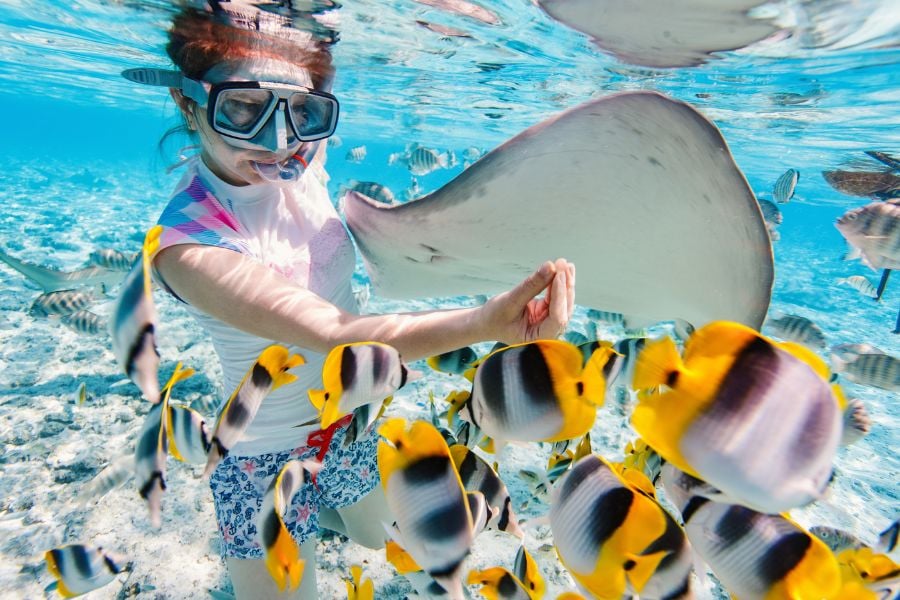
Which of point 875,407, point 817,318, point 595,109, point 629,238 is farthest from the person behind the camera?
point 817,318

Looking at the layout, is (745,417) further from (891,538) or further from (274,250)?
(891,538)

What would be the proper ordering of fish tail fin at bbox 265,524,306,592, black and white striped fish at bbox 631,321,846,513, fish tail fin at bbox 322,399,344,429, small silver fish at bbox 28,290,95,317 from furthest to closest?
small silver fish at bbox 28,290,95,317
fish tail fin at bbox 265,524,306,592
fish tail fin at bbox 322,399,344,429
black and white striped fish at bbox 631,321,846,513

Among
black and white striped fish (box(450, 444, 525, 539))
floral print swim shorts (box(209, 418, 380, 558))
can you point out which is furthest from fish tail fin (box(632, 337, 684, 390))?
floral print swim shorts (box(209, 418, 380, 558))

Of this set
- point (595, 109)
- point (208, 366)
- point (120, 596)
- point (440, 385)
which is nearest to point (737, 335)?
point (595, 109)

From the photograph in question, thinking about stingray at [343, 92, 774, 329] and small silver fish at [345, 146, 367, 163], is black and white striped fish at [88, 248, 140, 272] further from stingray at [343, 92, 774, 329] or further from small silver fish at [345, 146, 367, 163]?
stingray at [343, 92, 774, 329]

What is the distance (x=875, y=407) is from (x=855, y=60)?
6047mm

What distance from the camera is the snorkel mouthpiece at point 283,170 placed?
269 cm

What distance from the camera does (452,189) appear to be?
275 centimetres

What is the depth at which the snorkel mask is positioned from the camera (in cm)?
257

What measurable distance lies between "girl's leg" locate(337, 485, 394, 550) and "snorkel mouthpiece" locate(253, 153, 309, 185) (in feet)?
7.52

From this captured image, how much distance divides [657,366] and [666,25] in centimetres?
693

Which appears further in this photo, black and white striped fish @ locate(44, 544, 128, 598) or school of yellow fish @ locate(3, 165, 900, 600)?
black and white striped fish @ locate(44, 544, 128, 598)

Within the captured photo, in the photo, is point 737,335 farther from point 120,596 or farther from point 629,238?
point 120,596

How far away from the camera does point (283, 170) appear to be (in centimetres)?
276
